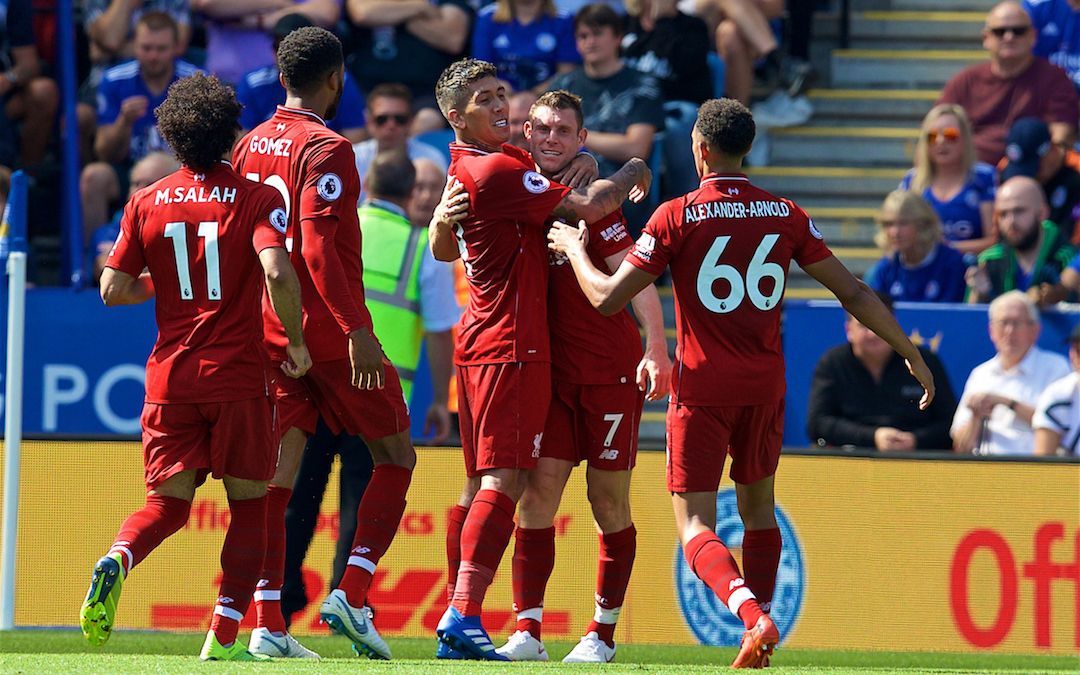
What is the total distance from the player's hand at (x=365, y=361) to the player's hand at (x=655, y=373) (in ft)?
3.39

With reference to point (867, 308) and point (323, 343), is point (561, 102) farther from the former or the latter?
point (867, 308)

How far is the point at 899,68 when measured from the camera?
502 inches

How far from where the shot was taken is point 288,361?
18.7 ft

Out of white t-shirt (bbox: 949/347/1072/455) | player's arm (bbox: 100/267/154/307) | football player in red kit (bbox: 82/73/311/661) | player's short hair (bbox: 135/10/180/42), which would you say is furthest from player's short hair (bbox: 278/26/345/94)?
player's short hair (bbox: 135/10/180/42)

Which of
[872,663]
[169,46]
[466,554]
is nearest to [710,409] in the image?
[466,554]

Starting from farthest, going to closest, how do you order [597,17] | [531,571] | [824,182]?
[824,182]
[597,17]
[531,571]

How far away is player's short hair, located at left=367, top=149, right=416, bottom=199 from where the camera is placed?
7027mm

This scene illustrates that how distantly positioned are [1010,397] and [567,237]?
3988 mm

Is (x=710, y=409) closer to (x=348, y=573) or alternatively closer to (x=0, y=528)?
(x=348, y=573)

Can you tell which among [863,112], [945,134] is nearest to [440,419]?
[945,134]

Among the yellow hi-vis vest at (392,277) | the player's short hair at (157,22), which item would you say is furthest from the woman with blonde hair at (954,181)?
the player's short hair at (157,22)

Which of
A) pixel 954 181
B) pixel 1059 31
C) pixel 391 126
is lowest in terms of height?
pixel 954 181

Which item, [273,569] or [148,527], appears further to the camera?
[273,569]

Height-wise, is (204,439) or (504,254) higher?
(504,254)
